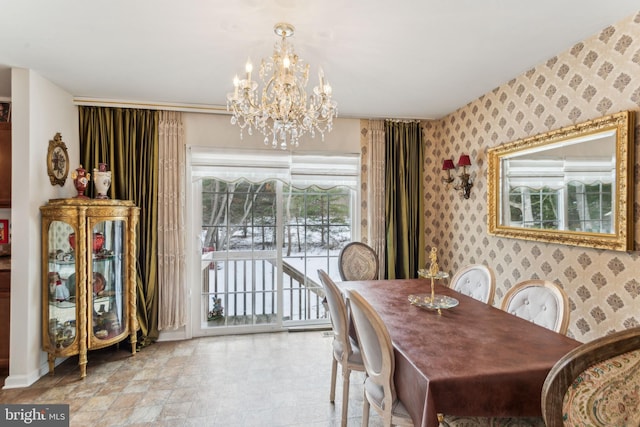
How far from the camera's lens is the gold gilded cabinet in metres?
2.73

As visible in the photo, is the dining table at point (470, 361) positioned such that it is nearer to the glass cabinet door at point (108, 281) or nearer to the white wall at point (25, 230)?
the glass cabinet door at point (108, 281)

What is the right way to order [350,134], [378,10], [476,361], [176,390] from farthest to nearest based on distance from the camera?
[350,134]
[176,390]
[378,10]
[476,361]

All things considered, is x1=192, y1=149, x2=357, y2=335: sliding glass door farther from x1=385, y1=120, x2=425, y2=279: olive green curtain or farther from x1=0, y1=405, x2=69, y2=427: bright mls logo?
x1=0, y1=405, x2=69, y2=427: bright mls logo

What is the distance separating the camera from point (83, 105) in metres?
3.31

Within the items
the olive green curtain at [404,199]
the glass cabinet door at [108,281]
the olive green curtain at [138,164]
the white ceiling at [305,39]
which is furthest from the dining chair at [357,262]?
the glass cabinet door at [108,281]

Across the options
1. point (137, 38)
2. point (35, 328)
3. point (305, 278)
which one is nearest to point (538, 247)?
point (305, 278)

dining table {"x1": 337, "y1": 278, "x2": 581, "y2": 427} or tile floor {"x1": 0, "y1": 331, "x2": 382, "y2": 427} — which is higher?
dining table {"x1": 337, "y1": 278, "x2": 581, "y2": 427}

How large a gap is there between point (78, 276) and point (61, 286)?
190 millimetres

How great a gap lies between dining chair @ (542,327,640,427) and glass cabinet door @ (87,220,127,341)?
10.8 ft

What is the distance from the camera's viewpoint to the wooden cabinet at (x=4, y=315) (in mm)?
2766

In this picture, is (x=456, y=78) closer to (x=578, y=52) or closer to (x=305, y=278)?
(x=578, y=52)

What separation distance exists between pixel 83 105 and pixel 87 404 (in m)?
2.74

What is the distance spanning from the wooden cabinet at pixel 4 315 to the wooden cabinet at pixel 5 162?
0.70m

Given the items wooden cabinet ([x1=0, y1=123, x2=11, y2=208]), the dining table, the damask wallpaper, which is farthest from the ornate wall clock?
the damask wallpaper
